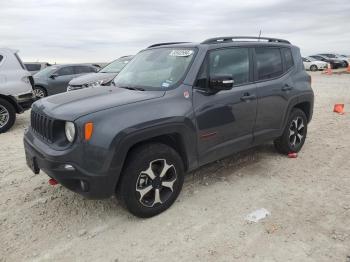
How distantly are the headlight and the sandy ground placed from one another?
3.14ft

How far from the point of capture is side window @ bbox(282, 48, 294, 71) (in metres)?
5.39

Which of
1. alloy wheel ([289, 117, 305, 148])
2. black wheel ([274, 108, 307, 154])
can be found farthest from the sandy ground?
alloy wheel ([289, 117, 305, 148])

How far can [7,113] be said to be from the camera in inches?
319

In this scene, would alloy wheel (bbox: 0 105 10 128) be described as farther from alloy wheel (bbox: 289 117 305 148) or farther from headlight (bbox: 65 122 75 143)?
alloy wheel (bbox: 289 117 305 148)

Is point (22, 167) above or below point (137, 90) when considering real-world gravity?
below

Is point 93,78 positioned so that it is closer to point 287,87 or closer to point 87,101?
point 287,87

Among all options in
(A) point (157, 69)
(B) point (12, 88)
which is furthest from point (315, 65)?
(A) point (157, 69)

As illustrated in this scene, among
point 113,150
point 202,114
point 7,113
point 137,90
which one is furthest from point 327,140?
point 7,113

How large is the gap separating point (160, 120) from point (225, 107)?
3.30 ft

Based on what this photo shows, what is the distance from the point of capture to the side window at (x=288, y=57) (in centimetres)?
539

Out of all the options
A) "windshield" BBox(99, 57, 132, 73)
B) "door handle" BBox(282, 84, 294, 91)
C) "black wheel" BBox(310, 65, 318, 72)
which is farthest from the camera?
"black wheel" BBox(310, 65, 318, 72)

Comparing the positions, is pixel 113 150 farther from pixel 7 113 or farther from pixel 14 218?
pixel 7 113

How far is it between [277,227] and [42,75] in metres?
12.6

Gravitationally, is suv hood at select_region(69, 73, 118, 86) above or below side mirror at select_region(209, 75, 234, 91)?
below
